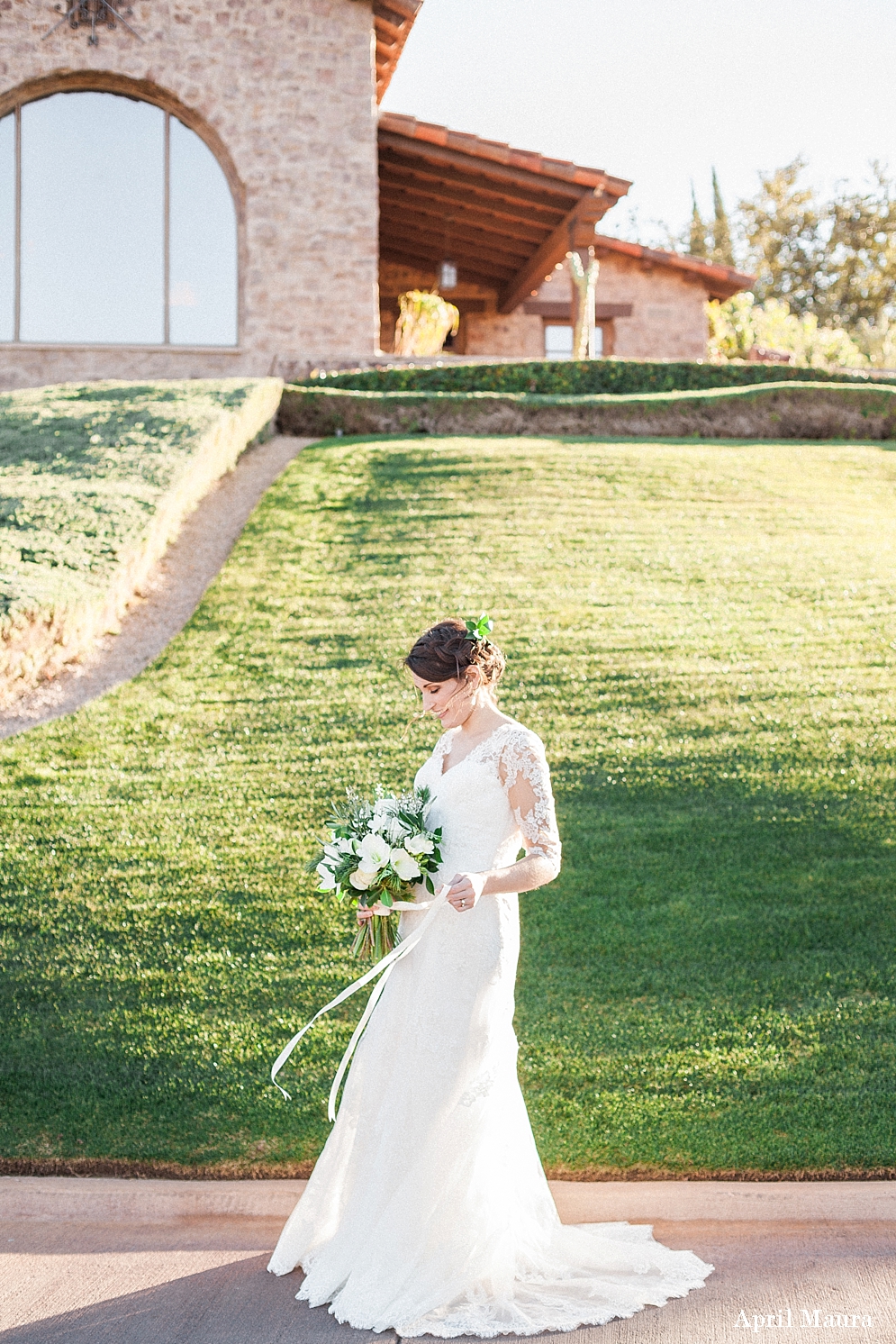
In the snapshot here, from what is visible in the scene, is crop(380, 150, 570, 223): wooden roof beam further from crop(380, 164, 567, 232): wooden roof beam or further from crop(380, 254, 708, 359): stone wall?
crop(380, 254, 708, 359): stone wall

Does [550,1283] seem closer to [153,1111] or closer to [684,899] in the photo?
[153,1111]

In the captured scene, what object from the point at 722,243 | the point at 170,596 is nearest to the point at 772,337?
the point at 722,243

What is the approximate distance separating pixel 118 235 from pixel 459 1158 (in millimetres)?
17288

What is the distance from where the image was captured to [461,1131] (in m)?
3.59

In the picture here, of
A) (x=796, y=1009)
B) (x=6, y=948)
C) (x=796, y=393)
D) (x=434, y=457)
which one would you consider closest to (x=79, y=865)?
(x=6, y=948)

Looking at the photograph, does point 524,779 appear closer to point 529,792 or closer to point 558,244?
point 529,792

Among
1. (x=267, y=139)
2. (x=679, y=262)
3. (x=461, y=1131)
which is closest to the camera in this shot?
(x=461, y=1131)

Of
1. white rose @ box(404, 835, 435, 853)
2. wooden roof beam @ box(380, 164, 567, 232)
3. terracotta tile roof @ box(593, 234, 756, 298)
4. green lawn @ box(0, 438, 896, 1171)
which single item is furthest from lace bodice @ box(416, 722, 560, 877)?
terracotta tile roof @ box(593, 234, 756, 298)

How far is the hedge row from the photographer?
879 cm

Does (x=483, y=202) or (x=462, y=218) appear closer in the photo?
(x=483, y=202)

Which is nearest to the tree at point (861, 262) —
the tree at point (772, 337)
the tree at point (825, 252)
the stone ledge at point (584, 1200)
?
the tree at point (825, 252)

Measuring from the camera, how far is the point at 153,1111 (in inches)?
193

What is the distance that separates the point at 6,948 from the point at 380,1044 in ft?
9.18

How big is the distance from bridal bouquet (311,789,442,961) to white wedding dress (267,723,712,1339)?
0.13m
